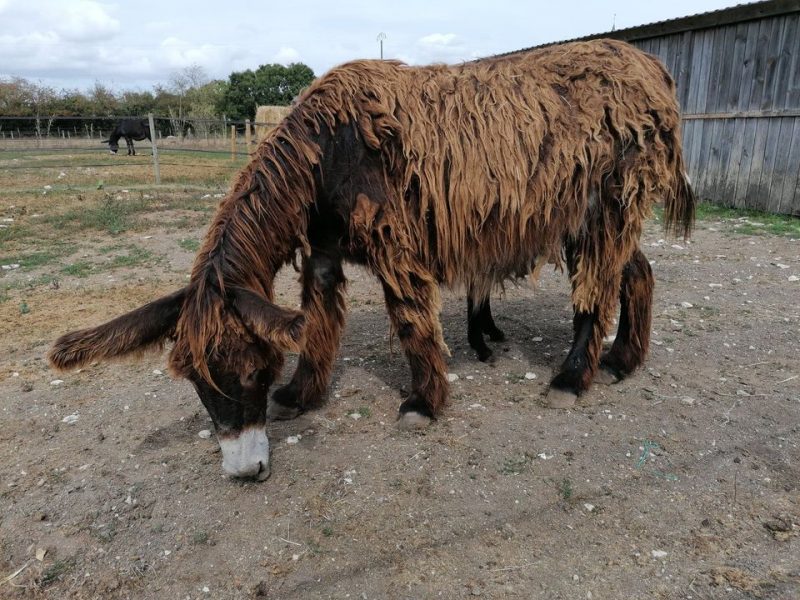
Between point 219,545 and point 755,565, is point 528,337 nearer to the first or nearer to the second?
point 755,565

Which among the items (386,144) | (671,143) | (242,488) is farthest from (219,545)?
(671,143)

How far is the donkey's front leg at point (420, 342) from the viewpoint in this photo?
10.8ft

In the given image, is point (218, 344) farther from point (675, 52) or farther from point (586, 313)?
point (675, 52)

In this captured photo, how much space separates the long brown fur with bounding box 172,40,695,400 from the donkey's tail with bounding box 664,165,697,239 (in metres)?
0.09

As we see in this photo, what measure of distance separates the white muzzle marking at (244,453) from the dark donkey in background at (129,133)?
2694 cm

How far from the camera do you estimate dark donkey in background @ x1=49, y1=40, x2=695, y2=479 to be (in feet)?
8.34

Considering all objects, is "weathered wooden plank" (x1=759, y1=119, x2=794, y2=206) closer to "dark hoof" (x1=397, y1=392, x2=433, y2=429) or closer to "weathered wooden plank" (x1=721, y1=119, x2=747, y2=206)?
"weathered wooden plank" (x1=721, y1=119, x2=747, y2=206)

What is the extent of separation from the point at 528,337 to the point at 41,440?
12.5 ft

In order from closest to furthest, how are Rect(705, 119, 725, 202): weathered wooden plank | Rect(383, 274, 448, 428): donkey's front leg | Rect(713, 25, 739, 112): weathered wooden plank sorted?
Rect(383, 274, 448, 428): donkey's front leg → Rect(713, 25, 739, 112): weathered wooden plank → Rect(705, 119, 725, 202): weathered wooden plank

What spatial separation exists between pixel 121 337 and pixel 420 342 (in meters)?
1.69

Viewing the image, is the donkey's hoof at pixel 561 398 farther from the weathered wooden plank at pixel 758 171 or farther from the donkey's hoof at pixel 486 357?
the weathered wooden plank at pixel 758 171

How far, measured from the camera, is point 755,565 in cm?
232

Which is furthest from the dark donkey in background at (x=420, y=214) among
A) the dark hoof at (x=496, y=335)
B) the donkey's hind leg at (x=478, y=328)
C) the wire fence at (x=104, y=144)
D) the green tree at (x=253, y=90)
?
the green tree at (x=253, y=90)

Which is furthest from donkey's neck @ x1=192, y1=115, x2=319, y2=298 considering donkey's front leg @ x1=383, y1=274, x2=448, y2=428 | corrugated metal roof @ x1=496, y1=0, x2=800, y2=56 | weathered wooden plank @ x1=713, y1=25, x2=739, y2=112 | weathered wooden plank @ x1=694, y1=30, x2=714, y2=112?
weathered wooden plank @ x1=694, y1=30, x2=714, y2=112
